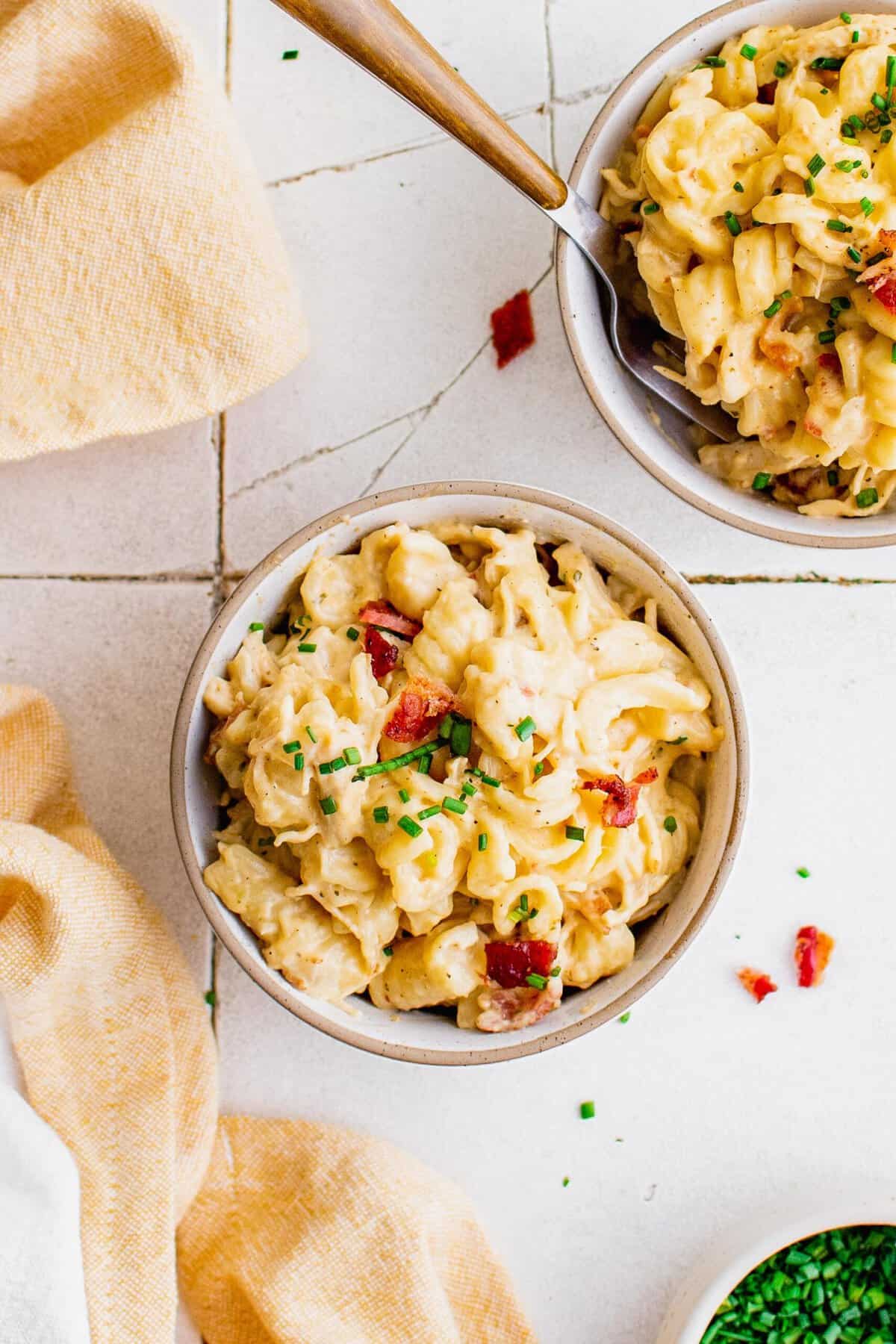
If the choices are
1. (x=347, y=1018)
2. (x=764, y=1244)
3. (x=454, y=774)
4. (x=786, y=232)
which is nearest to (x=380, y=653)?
(x=454, y=774)

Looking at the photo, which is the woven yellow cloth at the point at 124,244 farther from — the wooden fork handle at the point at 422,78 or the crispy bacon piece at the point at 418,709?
the crispy bacon piece at the point at 418,709

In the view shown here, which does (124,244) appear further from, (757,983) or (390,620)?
(757,983)

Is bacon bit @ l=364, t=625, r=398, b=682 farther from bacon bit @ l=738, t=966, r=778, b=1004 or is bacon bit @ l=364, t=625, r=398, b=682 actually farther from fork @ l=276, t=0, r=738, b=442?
bacon bit @ l=738, t=966, r=778, b=1004

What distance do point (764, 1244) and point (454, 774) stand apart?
1.16m

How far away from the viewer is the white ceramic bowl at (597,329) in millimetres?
2262

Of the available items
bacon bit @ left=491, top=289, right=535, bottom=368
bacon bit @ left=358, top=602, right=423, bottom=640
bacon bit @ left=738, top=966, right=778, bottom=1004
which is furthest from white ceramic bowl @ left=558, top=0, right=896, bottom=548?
bacon bit @ left=738, top=966, right=778, bottom=1004

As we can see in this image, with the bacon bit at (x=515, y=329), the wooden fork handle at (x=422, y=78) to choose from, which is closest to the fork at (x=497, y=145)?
the wooden fork handle at (x=422, y=78)

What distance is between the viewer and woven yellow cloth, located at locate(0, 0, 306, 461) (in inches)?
97.2

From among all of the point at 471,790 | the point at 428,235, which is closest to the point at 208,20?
the point at 428,235

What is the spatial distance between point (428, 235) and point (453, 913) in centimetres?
141

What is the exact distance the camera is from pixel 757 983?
8.75 feet

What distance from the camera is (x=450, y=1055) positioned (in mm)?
2199

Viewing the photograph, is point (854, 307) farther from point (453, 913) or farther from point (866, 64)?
point (453, 913)

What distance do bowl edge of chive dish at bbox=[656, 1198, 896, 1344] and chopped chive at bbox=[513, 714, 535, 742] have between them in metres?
1.18
